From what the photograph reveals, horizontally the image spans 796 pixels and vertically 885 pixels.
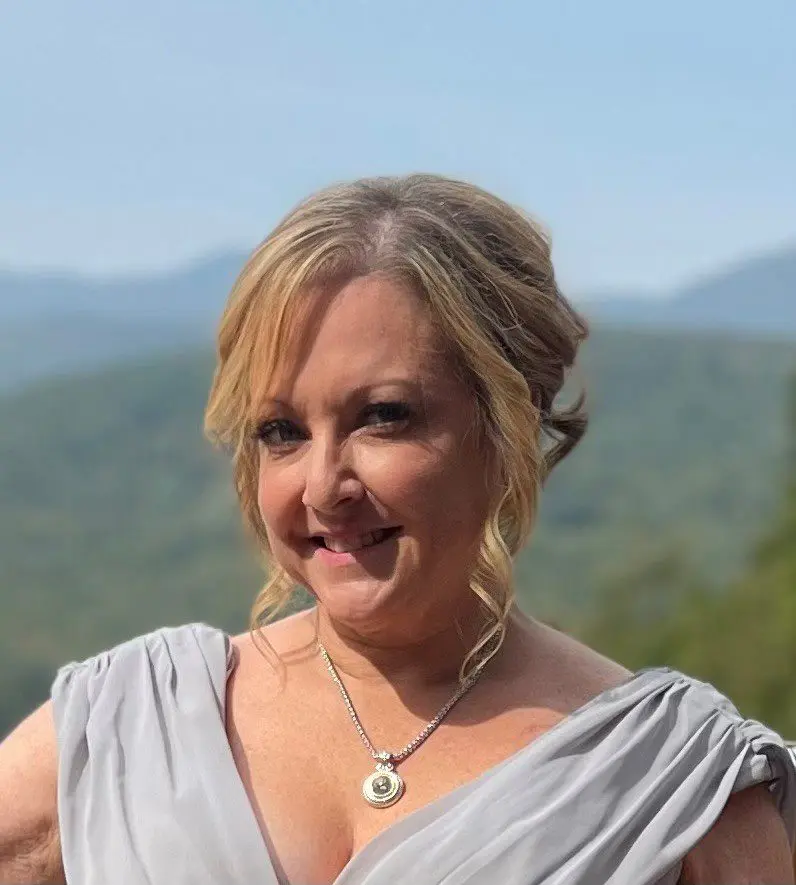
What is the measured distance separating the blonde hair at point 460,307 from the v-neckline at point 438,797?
6.7 inches

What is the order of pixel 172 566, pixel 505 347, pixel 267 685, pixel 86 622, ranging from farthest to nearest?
pixel 172 566 → pixel 86 622 → pixel 267 685 → pixel 505 347

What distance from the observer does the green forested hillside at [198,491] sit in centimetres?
4109

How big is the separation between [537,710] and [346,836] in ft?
1.14

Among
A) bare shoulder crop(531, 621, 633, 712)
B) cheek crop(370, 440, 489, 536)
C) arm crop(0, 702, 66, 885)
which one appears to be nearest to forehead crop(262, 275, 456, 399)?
cheek crop(370, 440, 489, 536)

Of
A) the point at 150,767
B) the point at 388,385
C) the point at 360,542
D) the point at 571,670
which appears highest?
the point at 388,385

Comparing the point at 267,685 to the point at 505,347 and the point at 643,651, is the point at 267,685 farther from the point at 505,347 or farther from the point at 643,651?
the point at 643,651

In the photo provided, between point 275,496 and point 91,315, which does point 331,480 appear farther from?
point 91,315

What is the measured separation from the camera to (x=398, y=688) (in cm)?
223

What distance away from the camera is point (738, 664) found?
27016mm

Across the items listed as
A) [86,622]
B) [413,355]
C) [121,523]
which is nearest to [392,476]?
[413,355]

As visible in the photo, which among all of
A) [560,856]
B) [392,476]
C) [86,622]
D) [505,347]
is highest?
[505,347]

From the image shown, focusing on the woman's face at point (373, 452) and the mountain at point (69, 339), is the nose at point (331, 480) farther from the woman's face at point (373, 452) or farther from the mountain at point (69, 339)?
the mountain at point (69, 339)

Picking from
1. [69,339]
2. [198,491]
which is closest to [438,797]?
[69,339]

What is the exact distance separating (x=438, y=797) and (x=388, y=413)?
0.57 m
